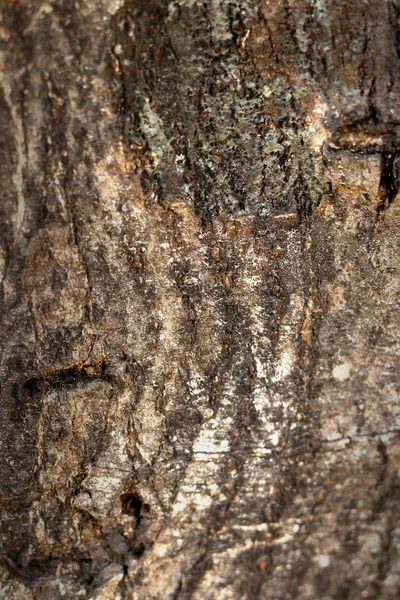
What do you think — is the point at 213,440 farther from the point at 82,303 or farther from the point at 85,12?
the point at 85,12

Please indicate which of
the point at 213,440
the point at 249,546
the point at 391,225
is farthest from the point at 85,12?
the point at 249,546

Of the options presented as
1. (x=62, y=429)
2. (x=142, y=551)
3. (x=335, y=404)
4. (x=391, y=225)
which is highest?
(x=391, y=225)

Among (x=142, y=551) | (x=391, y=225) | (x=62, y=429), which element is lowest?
(x=142, y=551)

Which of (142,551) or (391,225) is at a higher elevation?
(391,225)

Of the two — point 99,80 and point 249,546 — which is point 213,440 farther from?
point 99,80

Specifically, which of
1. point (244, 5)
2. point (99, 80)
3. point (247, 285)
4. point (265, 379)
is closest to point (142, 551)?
point (265, 379)

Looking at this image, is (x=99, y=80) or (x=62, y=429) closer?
(x=99, y=80)

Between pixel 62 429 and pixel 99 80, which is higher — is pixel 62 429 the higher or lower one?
the lower one
